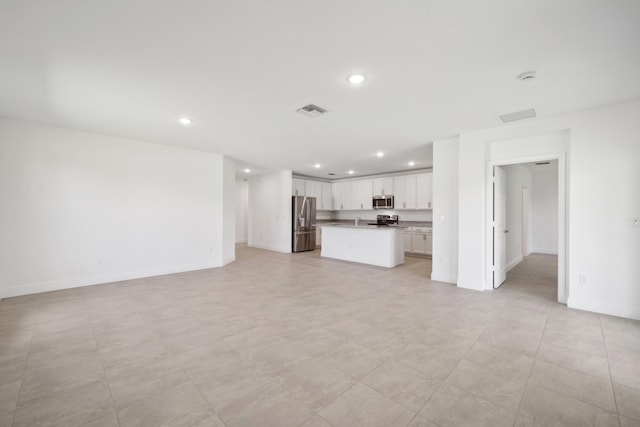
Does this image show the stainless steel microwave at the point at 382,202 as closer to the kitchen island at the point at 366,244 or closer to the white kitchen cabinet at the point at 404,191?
the white kitchen cabinet at the point at 404,191

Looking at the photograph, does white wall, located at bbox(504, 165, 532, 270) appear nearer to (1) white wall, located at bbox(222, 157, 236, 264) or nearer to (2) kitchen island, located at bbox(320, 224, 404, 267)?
(2) kitchen island, located at bbox(320, 224, 404, 267)

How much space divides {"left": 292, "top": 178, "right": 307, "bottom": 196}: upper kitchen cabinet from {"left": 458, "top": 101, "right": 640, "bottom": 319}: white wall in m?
6.44

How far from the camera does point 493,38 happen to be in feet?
6.78

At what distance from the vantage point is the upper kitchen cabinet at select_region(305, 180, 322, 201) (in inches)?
379

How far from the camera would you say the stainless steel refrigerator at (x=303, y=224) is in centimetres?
863

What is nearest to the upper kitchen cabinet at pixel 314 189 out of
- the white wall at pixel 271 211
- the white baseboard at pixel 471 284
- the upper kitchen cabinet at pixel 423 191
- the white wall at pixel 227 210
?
the white wall at pixel 271 211

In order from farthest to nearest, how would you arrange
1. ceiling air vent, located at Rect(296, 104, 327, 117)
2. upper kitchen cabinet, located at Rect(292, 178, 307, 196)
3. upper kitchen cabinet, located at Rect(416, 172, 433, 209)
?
1. upper kitchen cabinet, located at Rect(292, 178, 307, 196)
2. upper kitchen cabinet, located at Rect(416, 172, 433, 209)
3. ceiling air vent, located at Rect(296, 104, 327, 117)

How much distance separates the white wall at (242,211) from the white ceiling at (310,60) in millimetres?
6864

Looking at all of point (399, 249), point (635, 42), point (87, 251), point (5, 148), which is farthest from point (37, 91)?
point (399, 249)

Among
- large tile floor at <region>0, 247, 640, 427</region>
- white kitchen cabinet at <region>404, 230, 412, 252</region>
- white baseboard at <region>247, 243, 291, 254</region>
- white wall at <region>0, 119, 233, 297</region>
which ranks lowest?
large tile floor at <region>0, 247, 640, 427</region>

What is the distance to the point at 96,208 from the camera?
185 inches

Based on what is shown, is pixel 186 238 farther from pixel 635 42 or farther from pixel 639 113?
pixel 639 113

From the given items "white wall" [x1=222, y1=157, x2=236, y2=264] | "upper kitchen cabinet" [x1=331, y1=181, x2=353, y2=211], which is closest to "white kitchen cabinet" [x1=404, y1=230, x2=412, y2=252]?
"upper kitchen cabinet" [x1=331, y1=181, x2=353, y2=211]

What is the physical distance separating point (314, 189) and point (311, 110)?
6335 mm
